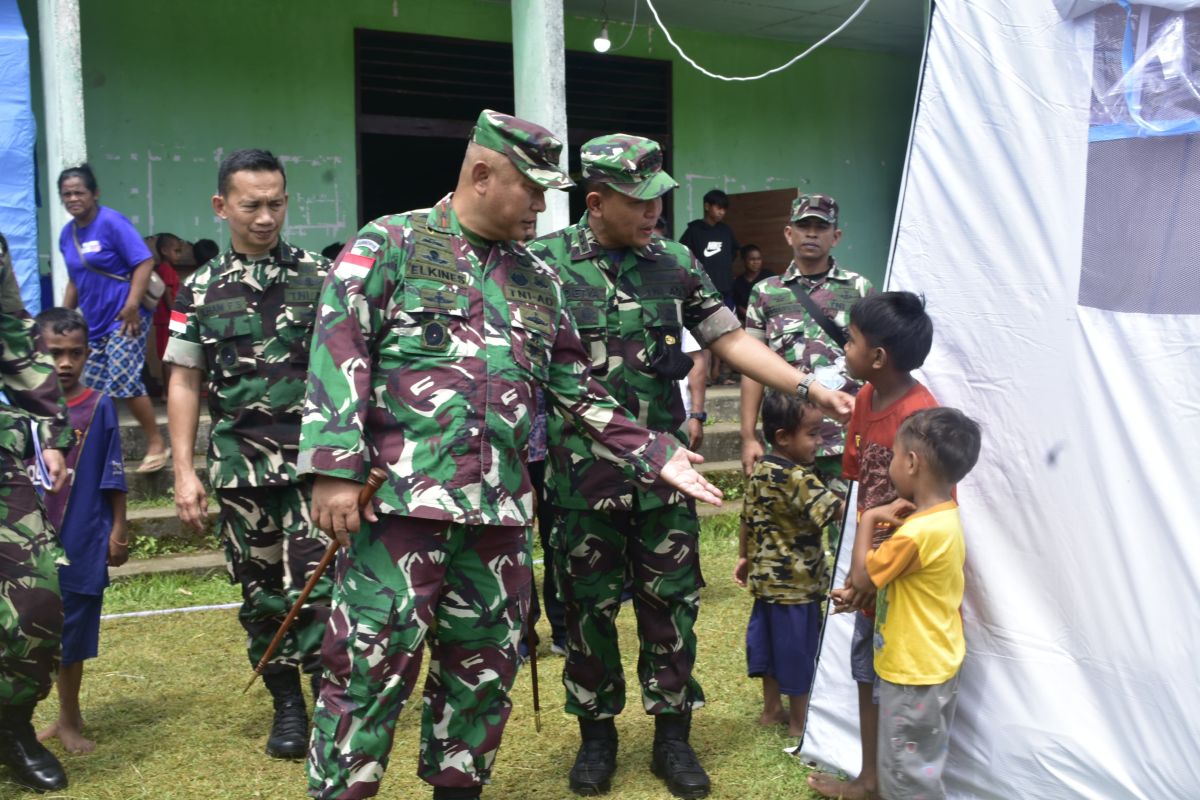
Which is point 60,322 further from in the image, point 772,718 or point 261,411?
point 772,718

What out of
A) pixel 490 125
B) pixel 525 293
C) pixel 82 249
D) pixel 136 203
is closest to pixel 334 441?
pixel 525 293

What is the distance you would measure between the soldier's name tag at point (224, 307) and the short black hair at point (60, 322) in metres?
0.70

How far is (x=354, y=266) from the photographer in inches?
124

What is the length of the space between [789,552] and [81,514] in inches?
106

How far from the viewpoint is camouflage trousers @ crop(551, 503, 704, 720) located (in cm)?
396

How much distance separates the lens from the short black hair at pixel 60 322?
465 centimetres

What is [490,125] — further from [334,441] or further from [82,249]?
[82,249]

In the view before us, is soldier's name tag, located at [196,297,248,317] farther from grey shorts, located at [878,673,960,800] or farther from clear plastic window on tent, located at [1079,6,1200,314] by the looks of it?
clear plastic window on tent, located at [1079,6,1200,314]

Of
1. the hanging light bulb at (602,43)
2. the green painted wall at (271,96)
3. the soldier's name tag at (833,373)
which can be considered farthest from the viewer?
the hanging light bulb at (602,43)

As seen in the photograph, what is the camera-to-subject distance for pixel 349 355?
10.1 ft

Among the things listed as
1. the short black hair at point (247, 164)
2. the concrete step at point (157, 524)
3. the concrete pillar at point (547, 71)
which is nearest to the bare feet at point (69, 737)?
the short black hair at point (247, 164)

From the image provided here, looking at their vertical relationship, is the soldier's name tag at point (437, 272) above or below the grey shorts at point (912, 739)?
above

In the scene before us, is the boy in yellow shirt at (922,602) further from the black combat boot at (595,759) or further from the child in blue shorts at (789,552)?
the black combat boot at (595,759)

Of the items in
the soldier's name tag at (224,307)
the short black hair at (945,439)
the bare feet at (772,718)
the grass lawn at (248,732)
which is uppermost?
the soldier's name tag at (224,307)
